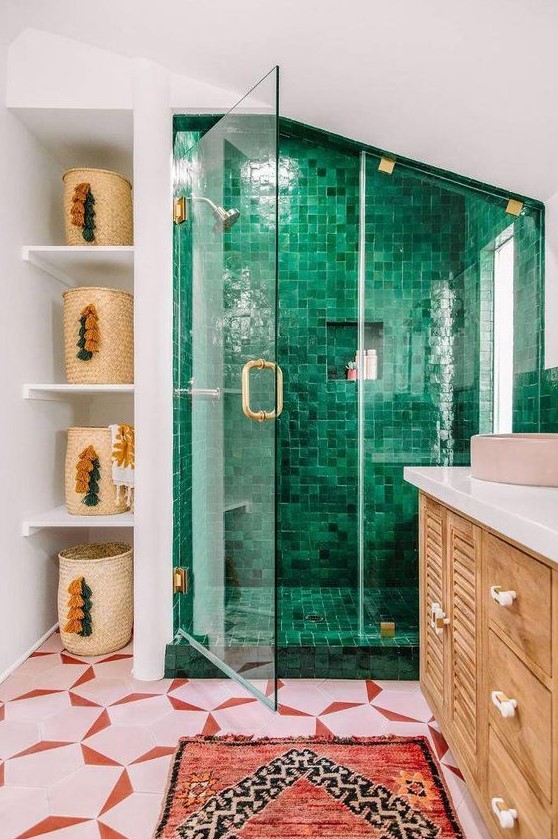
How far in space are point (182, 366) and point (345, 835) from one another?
61.4 inches

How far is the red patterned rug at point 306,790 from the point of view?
4.33 feet

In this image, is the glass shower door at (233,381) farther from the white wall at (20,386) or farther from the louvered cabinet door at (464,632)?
the white wall at (20,386)

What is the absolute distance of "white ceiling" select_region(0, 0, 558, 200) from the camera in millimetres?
1594

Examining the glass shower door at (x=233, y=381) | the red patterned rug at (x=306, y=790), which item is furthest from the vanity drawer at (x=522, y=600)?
the glass shower door at (x=233, y=381)

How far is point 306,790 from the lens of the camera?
145cm

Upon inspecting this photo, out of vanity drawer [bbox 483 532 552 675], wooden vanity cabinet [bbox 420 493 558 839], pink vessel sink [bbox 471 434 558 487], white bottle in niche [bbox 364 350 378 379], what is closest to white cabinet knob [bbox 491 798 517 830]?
wooden vanity cabinet [bbox 420 493 558 839]

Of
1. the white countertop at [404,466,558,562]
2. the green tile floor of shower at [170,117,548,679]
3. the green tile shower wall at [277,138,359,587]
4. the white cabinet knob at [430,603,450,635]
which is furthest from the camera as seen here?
the green tile shower wall at [277,138,359,587]

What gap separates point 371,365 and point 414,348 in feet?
0.69

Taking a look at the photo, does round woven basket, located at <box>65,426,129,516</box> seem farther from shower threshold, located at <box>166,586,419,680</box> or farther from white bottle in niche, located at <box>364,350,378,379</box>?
white bottle in niche, located at <box>364,350,378,379</box>

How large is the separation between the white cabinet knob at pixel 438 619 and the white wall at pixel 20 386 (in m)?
1.56

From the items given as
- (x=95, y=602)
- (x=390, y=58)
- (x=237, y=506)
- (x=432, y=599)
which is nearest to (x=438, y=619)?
(x=432, y=599)

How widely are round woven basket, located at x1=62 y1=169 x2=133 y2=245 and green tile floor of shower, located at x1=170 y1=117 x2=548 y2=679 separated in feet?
1.14

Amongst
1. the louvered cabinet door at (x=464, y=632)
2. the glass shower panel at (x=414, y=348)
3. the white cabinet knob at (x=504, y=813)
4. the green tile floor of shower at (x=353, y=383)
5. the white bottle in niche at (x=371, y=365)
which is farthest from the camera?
the white bottle in niche at (x=371, y=365)

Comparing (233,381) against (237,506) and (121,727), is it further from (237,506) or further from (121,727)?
(121,727)
